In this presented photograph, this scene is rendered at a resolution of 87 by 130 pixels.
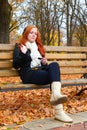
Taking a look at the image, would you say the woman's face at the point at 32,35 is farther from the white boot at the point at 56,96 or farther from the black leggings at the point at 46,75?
the white boot at the point at 56,96

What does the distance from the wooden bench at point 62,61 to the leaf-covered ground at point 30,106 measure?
311 mm

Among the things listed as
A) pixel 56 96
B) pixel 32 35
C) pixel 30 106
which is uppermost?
pixel 32 35

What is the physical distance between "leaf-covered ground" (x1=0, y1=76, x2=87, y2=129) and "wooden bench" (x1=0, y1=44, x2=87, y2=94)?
311 millimetres

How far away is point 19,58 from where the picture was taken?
5250 mm

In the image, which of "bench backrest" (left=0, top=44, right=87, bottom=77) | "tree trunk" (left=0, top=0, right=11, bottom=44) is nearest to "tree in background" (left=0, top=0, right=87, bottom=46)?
"tree trunk" (left=0, top=0, right=11, bottom=44)

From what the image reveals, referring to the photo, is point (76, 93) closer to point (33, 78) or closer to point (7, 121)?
point (33, 78)

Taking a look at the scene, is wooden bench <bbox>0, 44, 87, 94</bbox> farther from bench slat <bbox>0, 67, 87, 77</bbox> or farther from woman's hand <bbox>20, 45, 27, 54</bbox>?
woman's hand <bbox>20, 45, 27, 54</bbox>

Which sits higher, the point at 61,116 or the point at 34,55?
the point at 34,55

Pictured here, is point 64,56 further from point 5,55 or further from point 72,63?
point 5,55

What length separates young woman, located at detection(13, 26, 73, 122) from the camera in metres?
4.86

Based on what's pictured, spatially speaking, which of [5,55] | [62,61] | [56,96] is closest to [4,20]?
[62,61]

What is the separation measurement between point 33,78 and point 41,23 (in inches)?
1095

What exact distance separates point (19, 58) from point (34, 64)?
1.05 feet

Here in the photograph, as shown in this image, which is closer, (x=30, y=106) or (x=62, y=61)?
(x=30, y=106)
